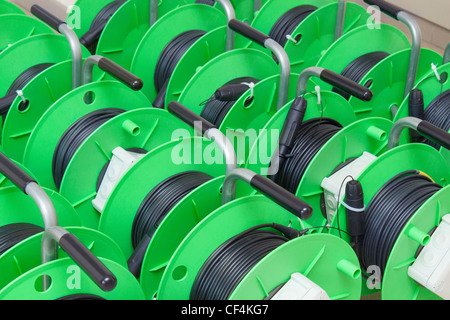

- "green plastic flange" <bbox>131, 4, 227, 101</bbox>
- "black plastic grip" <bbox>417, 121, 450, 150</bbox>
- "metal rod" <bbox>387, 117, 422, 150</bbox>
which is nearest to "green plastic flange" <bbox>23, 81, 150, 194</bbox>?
"green plastic flange" <bbox>131, 4, 227, 101</bbox>

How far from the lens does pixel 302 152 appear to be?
362cm

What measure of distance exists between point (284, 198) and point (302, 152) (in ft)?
3.28

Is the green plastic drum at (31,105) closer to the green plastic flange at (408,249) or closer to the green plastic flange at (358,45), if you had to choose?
the green plastic flange at (358,45)

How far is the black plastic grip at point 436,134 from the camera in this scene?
124 inches

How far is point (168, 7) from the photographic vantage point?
4781 mm

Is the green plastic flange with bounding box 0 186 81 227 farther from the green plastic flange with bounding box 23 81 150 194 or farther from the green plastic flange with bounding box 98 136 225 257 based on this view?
the green plastic flange with bounding box 23 81 150 194

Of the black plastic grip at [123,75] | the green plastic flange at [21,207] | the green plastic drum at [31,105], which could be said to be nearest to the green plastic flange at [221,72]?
the black plastic grip at [123,75]

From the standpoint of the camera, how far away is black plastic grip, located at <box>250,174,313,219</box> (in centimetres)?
258

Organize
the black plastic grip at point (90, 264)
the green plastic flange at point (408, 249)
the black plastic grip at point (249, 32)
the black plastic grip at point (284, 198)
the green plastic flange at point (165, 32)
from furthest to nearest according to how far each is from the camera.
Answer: the green plastic flange at point (165, 32) → the black plastic grip at point (249, 32) → the green plastic flange at point (408, 249) → the black plastic grip at point (284, 198) → the black plastic grip at point (90, 264)

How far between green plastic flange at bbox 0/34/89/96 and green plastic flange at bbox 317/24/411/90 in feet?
4.79

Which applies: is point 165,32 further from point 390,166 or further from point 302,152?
point 390,166

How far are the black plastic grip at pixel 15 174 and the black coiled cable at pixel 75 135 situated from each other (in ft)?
2.64

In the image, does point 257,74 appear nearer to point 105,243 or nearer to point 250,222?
point 250,222

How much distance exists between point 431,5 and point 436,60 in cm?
168
